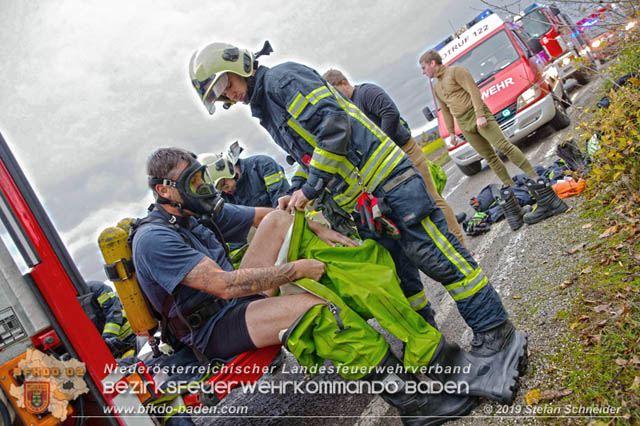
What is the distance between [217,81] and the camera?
2842 millimetres

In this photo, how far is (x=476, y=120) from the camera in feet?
18.6

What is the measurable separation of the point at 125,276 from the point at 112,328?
6.15ft

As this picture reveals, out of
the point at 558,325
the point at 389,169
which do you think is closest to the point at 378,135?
the point at 389,169

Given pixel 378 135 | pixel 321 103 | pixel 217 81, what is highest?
pixel 217 81

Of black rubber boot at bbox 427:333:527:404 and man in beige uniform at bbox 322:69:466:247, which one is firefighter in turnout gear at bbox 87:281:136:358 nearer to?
black rubber boot at bbox 427:333:527:404

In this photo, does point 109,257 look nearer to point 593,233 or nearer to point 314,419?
point 314,419

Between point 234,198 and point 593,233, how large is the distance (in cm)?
376

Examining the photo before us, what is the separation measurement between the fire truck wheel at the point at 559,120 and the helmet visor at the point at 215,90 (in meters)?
7.36

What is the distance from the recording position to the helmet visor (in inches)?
112

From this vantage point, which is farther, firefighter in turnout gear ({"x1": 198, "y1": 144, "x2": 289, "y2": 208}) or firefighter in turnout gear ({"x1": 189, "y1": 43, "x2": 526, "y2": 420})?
firefighter in turnout gear ({"x1": 198, "y1": 144, "x2": 289, "y2": 208})

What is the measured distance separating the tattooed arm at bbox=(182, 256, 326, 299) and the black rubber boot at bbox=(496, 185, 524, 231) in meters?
2.71

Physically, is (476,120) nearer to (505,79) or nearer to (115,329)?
(505,79)

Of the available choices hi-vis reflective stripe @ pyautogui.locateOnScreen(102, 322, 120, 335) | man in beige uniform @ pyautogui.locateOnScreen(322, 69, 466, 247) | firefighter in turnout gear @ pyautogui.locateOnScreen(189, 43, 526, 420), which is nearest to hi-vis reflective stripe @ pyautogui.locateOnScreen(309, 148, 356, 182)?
firefighter in turnout gear @ pyautogui.locateOnScreen(189, 43, 526, 420)

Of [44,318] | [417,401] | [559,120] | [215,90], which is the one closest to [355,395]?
[417,401]
